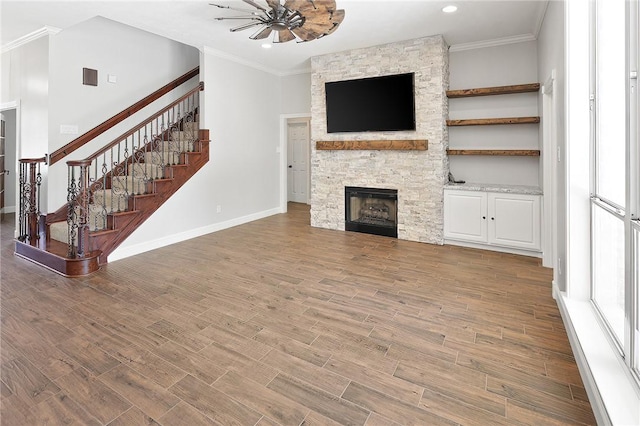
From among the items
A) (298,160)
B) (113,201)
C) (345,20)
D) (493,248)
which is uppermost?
(345,20)

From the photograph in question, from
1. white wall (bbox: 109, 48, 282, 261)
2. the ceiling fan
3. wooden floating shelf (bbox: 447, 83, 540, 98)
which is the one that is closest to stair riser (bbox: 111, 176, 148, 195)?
white wall (bbox: 109, 48, 282, 261)

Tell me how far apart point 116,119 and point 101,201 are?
1.38 meters

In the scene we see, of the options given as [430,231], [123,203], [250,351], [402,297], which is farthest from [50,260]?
[430,231]

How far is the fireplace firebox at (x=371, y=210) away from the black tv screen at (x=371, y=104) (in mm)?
1020

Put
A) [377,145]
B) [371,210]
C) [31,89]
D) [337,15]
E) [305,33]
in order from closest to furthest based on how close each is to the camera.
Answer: [337,15]
[305,33]
[31,89]
[377,145]
[371,210]

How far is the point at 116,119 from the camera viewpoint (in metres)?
5.34

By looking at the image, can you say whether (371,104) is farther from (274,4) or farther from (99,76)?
(99,76)

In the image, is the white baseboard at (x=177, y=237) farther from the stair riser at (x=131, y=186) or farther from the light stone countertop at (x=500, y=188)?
the light stone countertop at (x=500, y=188)

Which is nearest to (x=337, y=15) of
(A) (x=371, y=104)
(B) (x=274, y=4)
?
(B) (x=274, y=4)

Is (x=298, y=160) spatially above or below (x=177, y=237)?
above

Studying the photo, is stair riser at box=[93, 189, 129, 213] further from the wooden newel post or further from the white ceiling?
the white ceiling

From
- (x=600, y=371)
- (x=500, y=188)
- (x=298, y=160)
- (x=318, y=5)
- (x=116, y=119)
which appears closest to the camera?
(x=600, y=371)

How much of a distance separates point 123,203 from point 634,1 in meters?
5.25

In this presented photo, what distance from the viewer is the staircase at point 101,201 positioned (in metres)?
3.96
